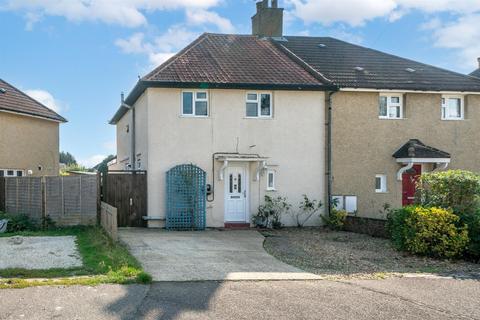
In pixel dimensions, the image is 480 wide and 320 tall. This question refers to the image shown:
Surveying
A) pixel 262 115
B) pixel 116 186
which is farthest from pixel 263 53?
pixel 116 186

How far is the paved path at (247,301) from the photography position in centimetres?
705

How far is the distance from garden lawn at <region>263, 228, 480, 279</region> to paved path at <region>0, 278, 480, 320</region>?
1.39 meters

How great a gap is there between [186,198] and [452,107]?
430 inches

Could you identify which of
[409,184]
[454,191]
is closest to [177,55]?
[409,184]

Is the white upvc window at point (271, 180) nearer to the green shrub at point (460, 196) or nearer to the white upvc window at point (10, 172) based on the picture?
the green shrub at point (460, 196)

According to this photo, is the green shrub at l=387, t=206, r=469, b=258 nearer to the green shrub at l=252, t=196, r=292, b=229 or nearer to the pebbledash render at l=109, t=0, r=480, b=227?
the pebbledash render at l=109, t=0, r=480, b=227

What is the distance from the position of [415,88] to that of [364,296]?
42.1 ft

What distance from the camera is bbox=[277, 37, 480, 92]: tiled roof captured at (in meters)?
19.4

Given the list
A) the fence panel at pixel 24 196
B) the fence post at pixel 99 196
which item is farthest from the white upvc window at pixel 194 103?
the fence panel at pixel 24 196

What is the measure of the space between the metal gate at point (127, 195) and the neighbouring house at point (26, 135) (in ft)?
20.9

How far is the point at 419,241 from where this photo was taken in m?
12.3

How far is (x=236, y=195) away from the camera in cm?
1805

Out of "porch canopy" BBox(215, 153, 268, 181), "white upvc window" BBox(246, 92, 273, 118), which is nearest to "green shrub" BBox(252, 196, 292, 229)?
"porch canopy" BBox(215, 153, 268, 181)

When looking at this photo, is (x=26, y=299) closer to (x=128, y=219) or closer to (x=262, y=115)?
(x=128, y=219)
